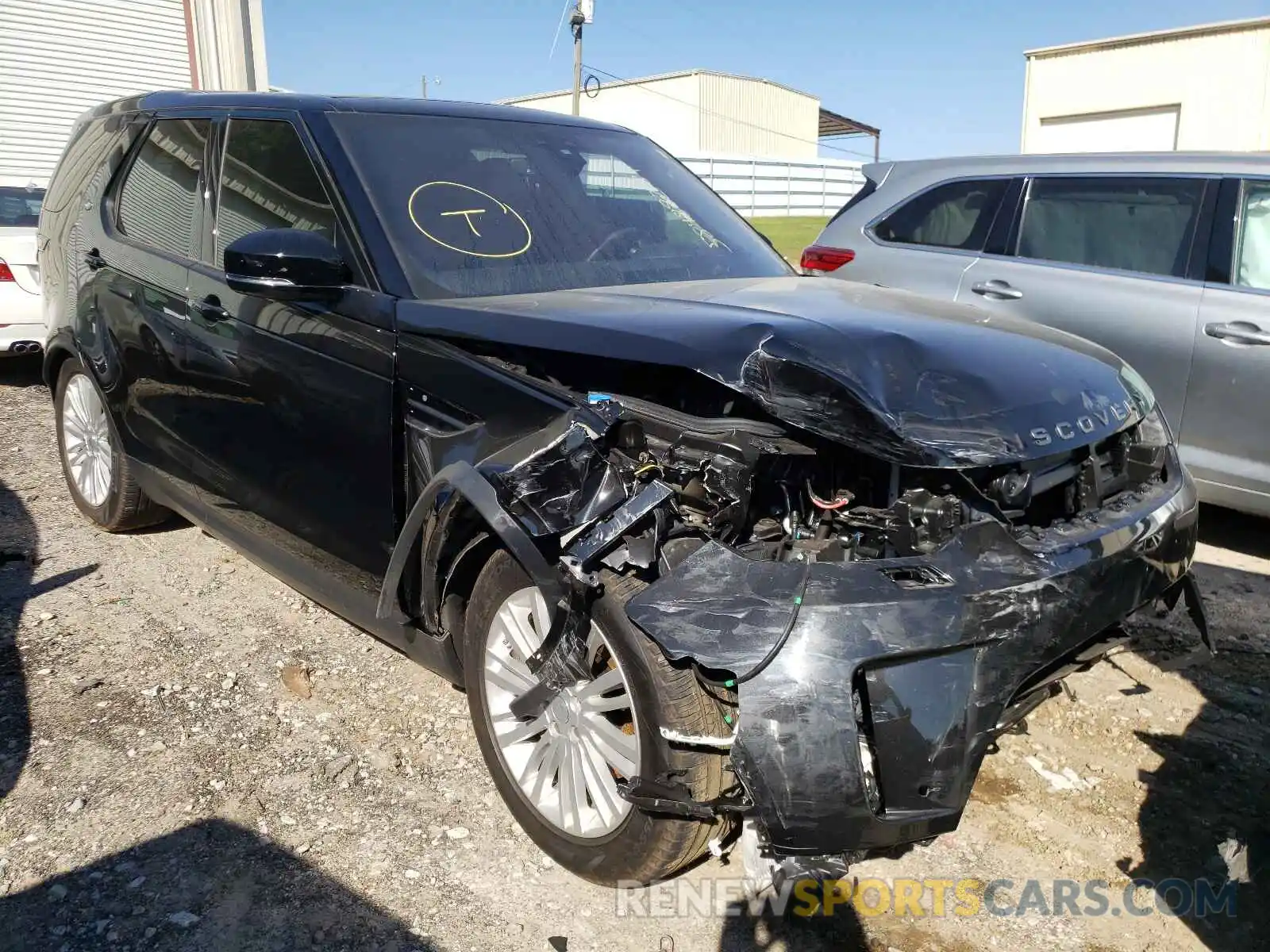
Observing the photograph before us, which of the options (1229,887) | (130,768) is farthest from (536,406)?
(1229,887)

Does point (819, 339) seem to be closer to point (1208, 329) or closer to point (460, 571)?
point (460, 571)

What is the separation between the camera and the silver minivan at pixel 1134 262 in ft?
14.9

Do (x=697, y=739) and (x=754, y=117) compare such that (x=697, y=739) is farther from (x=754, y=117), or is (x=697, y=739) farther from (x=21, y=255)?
(x=754, y=117)

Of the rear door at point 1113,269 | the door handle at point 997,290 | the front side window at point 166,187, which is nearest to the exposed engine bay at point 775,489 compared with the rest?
the front side window at point 166,187

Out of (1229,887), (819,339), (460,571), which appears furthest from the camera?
(460,571)

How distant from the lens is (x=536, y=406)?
2.50 metres

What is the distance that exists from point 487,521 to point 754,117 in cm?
4243

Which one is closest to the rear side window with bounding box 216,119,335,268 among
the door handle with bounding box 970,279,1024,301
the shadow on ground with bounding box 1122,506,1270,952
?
the shadow on ground with bounding box 1122,506,1270,952

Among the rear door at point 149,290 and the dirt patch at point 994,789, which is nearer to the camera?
the dirt patch at point 994,789

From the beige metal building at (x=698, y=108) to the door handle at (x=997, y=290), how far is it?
33.8 m

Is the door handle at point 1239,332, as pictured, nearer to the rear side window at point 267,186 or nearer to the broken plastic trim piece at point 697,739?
the broken plastic trim piece at point 697,739

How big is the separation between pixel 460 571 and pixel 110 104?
134 inches

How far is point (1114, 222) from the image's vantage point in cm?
513

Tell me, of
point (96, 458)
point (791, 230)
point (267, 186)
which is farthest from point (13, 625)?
point (791, 230)
